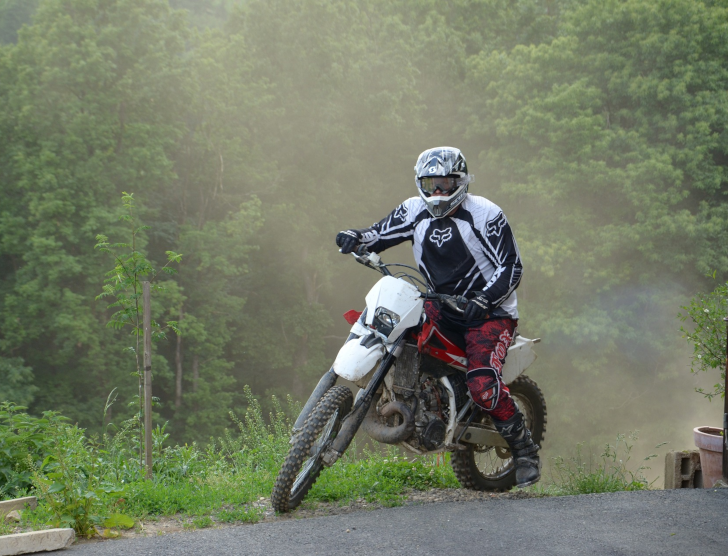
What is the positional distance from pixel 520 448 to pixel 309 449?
1.54m

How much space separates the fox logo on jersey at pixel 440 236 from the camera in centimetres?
500

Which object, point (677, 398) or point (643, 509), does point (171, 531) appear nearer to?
point (643, 509)

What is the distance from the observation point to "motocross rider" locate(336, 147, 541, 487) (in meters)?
4.88

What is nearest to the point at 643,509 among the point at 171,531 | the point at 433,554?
the point at 433,554

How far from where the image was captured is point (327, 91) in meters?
28.5

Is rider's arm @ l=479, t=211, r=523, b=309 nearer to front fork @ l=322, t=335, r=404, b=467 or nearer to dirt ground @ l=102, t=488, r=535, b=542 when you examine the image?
front fork @ l=322, t=335, r=404, b=467

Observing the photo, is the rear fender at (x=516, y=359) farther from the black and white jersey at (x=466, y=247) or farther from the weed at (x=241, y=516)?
the weed at (x=241, y=516)

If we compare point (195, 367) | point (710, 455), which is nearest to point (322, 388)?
point (710, 455)

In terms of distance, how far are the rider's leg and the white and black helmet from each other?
0.84 metres

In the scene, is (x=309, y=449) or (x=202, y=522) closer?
(x=309, y=449)

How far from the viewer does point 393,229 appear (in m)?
5.22

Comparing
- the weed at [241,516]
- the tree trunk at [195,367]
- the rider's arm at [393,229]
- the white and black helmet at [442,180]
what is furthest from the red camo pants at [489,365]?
the tree trunk at [195,367]

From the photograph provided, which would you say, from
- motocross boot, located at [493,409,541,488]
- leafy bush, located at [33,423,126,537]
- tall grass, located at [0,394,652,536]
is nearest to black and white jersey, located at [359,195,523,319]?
motocross boot, located at [493,409,541,488]

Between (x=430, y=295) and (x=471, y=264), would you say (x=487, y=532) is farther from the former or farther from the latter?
(x=471, y=264)
